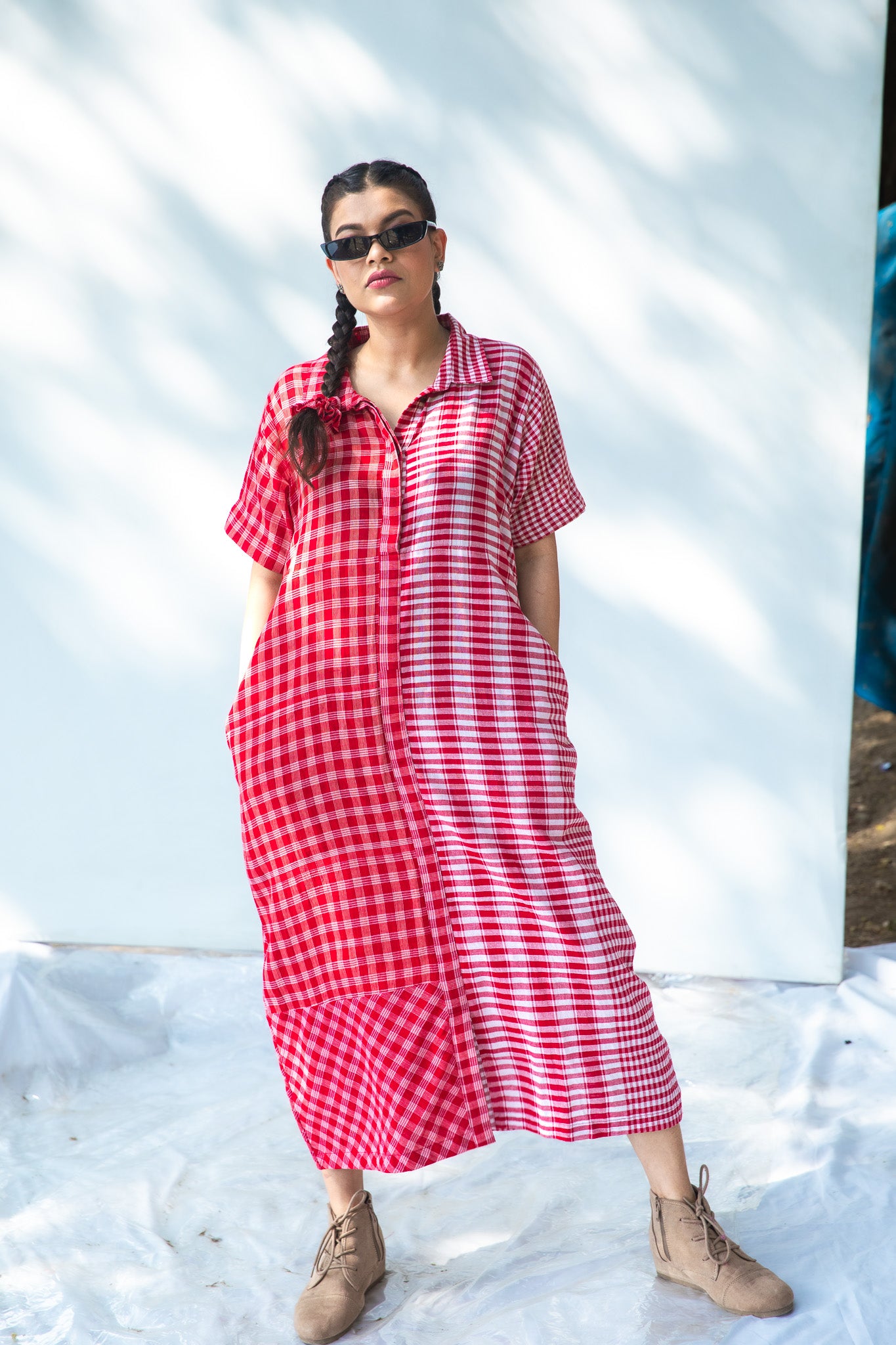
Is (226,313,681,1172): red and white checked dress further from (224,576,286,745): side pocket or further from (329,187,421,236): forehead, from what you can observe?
(329,187,421,236): forehead

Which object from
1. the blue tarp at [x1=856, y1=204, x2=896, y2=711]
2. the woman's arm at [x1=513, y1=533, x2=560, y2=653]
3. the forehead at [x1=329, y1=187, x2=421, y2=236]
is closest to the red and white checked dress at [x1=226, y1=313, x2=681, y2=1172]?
the woman's arm at [x1=513, y1=533, x2=560, y2=653]

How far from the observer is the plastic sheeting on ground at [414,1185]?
1749 millimetres

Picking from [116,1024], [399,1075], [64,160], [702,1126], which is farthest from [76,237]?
[702,1126]

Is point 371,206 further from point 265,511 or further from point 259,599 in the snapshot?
point 259,599

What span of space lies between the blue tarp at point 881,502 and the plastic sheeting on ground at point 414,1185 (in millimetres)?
732

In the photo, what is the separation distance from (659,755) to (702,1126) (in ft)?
3.02

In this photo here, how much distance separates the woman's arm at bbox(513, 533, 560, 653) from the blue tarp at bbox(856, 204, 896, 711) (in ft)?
4.78

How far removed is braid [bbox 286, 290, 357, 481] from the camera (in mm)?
1684

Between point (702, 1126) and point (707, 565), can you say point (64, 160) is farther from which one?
point (702, 1126)

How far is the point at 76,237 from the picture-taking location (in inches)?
118

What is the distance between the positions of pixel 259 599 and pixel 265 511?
0.44 ft

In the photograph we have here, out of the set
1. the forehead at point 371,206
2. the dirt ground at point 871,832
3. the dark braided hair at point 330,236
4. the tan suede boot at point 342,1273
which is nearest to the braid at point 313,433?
the dark braided hair at point 330,236

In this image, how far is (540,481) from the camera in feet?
6.01

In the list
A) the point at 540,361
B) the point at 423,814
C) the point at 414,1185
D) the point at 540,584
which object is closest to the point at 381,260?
the point at 540,584
